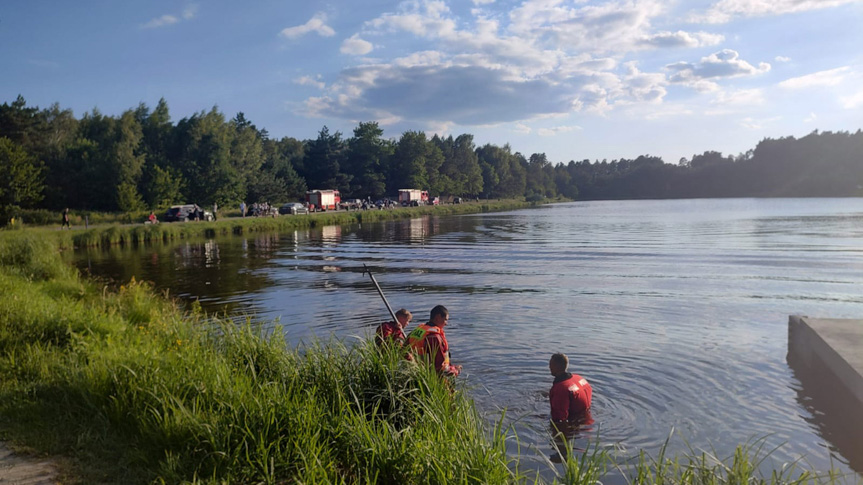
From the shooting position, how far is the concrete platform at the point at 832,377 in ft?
26.1

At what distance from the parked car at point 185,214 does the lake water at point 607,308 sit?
55.9ft

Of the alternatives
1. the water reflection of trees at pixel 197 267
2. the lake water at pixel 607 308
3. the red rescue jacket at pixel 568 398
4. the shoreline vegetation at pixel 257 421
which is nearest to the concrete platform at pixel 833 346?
the lake water at pixel 607 308

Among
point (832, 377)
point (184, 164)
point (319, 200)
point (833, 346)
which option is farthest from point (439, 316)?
point (319, 200)

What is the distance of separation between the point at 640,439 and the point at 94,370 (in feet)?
22.9

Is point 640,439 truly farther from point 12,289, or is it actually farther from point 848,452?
point 12,289

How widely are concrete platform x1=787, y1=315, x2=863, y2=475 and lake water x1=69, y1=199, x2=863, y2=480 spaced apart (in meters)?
0.07

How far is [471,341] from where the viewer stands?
13516mm

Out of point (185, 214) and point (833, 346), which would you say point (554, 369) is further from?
point (185, 214)

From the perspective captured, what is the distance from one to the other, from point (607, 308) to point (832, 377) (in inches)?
311

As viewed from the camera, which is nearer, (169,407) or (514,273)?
(169,407)

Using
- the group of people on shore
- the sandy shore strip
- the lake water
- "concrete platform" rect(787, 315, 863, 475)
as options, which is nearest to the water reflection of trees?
the lake water

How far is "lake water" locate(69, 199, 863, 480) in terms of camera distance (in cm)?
866

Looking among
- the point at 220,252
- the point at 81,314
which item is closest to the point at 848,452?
the point at 81,314

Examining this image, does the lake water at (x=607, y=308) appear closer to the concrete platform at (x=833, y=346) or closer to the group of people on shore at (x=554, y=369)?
the group of people on shore at (x=554, y=369)
